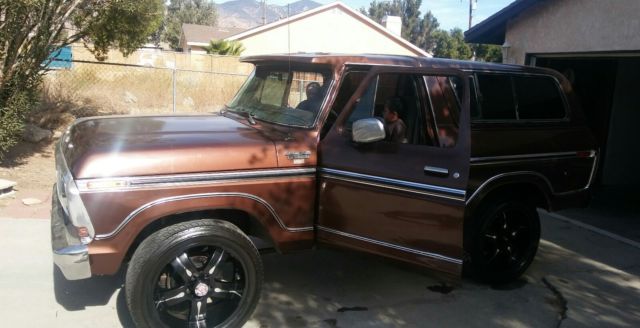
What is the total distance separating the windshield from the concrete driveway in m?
1.21

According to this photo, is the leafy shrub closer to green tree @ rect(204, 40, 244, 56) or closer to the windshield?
the windshield

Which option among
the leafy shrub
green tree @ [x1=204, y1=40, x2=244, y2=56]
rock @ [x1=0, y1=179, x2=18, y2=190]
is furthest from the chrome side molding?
green tree @ [x1=204, y1=40, x2=244, y2=56]

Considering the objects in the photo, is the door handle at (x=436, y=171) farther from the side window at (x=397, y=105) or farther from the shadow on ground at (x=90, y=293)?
the shadow on ground at (x=90, y=293)

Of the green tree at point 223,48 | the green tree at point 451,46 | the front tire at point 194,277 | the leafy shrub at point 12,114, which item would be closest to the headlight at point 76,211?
the front tire at point 194,277

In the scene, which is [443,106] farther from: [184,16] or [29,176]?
[184,16]

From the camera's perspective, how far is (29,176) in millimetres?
7871

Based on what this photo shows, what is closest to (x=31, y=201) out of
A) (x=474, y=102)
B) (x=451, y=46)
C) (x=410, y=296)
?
(x=410, y=296)

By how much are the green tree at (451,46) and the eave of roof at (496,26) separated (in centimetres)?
3539

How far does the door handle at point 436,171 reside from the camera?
3.84 m

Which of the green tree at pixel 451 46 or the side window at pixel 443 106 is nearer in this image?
the side window at pixel 443 106

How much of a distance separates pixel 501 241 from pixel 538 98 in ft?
4.89

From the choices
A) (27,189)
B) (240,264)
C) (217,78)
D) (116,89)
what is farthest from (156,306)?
(217,78)

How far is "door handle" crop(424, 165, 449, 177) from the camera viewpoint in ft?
12.6

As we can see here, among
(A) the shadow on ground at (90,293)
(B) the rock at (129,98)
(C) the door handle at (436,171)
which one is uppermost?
(C) the door handle at (436,171)
